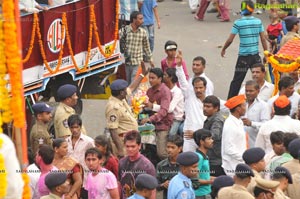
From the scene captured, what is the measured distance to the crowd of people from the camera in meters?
10.3

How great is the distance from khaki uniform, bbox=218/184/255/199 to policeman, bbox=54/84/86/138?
3007 mm

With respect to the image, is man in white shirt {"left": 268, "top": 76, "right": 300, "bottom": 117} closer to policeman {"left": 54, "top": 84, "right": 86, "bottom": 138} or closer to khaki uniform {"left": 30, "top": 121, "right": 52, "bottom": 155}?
policeman {"left": 54, "top": 84, "right": 86, "bottom": 138}

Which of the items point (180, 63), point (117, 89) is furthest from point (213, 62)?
point (117, 89)

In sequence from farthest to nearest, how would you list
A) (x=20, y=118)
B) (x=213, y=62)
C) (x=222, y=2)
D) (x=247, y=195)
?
(x=222, y=2) < (x=213, y=62) < (x=247, y=195) < (x=20, y=118)

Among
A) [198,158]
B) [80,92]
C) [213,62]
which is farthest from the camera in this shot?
[213,62]

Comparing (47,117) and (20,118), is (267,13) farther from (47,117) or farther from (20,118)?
(20,118)

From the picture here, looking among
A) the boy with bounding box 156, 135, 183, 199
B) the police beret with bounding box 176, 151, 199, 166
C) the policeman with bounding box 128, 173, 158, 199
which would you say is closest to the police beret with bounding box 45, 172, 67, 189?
the policeman with bounding box 128, 173, 158, 199

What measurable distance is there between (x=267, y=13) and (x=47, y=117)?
36.2ft

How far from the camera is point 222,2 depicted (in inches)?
845

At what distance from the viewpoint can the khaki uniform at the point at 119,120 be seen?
12586 mm

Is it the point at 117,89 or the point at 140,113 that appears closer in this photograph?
the point at 117,89

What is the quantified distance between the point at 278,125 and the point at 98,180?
92.9 inches

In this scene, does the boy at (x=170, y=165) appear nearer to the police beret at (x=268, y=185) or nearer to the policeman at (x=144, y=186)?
the policeman at (x=144, y=186)

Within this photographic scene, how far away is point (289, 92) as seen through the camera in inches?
510
